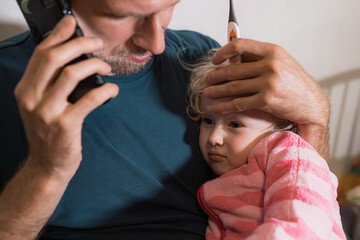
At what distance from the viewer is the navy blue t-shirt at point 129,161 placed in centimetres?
88

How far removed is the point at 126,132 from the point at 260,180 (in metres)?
0.38

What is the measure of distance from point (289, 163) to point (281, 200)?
11cm

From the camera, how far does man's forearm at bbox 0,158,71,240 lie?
0.72 metres

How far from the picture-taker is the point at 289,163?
858mm

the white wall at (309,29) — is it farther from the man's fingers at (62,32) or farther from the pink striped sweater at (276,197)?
the man's fingers at (62,32)

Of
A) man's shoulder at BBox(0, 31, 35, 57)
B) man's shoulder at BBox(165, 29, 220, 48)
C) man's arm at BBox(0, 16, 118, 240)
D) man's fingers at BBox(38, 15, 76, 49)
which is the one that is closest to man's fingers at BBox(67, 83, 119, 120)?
man's arm at BBox(0, 16, 118, 240)

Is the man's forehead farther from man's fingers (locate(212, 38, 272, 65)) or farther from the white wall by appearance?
the white wall

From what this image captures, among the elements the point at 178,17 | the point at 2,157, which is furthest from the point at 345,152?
the point at 2,157

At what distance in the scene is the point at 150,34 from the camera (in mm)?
829

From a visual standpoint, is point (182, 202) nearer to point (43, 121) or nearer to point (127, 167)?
point (127, 167)

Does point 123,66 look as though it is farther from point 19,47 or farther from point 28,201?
point 28,201

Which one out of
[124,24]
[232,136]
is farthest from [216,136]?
[124,24]

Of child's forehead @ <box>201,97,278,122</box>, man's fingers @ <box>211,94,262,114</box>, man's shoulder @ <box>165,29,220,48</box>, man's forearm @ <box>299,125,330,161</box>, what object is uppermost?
man's shoulder @ <box>165,29,220,48</box>

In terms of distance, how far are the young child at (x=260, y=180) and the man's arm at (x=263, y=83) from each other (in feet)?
0.18
